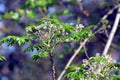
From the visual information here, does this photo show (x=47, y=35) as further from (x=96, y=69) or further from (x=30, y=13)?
(x=30, y=13)

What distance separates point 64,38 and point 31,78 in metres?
11.8

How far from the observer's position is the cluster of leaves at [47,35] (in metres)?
4.17

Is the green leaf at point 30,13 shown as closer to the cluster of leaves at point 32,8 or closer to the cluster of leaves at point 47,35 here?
the cluster of leaves at point 32,8

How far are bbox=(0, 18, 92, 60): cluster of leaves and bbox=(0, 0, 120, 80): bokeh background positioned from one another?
51 cm

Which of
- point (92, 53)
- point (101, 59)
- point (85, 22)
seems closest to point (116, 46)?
point (85, 22)

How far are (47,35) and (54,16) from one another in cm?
332

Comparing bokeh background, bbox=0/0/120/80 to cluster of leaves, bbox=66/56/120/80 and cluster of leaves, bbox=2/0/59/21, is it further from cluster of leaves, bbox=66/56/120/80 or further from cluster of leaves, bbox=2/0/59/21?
cluster of leaves, bbox=66/56/120/80

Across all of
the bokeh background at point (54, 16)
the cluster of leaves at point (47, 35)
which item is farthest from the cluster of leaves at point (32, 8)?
the cluster of leaves at point (47, 35)

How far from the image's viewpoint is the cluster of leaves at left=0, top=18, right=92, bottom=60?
164 inches

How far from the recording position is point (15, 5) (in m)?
15.8

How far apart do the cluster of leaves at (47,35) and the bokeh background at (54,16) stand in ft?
1.68

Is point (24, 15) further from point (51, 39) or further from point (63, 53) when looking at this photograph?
point (51, 39)

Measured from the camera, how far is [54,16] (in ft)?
24.5

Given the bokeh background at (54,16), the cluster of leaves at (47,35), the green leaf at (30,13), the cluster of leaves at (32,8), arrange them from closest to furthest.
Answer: the cluster of leaves at (47,35) → the bokeh background at (54,16) → the cluster of leaves at (32,8) → the green leaf at (30,13)
